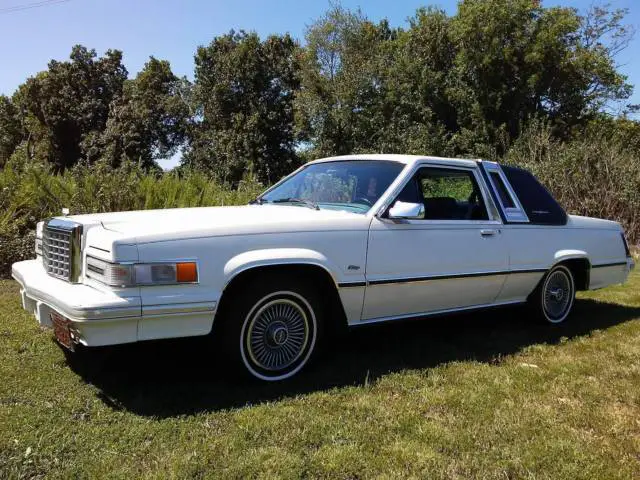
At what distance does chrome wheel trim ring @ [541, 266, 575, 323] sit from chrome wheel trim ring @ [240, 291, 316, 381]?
113 inches

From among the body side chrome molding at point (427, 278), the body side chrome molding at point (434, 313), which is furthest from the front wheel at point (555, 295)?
the body side chrome molding at point (427, 278)

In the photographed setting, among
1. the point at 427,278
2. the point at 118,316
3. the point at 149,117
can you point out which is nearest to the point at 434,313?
the point at 427,278

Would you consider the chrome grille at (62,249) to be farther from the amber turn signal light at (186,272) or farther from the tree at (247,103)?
the tree at (247,103)

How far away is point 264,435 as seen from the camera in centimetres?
308

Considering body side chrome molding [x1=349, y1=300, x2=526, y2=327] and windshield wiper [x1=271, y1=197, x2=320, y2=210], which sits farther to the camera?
windshield wiper [x1=271, y1=197, x2=320, y2=210]

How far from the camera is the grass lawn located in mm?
2807

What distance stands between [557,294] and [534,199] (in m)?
1.06

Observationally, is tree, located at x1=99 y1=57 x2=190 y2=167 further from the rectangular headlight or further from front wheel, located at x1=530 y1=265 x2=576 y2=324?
the rectangular headlight

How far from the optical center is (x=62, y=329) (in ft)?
11.3

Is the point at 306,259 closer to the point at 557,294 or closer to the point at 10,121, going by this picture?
the point at 557,294

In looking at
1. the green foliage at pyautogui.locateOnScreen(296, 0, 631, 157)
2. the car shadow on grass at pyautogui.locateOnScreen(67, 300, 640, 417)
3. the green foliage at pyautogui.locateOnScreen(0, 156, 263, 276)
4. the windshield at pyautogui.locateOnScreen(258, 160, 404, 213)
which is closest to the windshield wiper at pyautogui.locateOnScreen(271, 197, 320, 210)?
the windshield at pyautogui.locateOnScreen(258, 160, 404, 213)

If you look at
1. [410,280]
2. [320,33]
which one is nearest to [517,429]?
[410,280]

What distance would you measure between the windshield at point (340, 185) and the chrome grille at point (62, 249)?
1755 mm

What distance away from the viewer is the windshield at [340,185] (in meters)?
4.45
